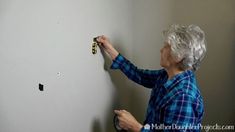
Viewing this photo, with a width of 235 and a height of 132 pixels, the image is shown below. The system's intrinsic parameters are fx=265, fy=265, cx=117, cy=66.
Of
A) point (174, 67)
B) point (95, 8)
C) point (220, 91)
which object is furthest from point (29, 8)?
point (220, 91)

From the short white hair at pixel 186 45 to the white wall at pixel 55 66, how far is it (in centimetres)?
45

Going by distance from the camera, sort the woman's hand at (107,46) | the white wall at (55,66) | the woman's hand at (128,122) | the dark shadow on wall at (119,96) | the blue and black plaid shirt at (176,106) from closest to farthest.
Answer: the white wall at (55,66)
the blue and black plaid shirt at (176,106)
the woman's hand at (128,122)
the woman's hand at (107,46)
the dark shadow on wall at (119,96)

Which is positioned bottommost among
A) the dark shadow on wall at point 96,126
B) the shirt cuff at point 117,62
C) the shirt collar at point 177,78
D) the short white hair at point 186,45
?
the dark shadow on wall at point 96,126

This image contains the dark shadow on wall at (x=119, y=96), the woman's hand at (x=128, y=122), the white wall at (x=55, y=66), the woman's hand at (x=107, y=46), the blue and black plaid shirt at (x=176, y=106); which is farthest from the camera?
the dark shadow on wall at (x=119, y=96)

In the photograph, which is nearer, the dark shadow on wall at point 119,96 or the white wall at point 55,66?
the white wall at point 55,66

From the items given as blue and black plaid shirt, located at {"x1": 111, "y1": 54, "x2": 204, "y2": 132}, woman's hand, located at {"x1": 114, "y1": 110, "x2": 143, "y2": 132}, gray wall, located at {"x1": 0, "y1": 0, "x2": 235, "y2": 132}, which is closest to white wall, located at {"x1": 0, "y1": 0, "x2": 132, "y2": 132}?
gray wall, located at {"x1": 0, "y1": 0, "x2": 235, "y2": 132}

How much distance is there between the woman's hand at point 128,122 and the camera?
Result: 1391mm

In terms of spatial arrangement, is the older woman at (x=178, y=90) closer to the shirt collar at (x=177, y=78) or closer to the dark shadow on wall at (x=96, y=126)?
the shirt collar at (x=177, y=78)

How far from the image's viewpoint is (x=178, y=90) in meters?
1.27

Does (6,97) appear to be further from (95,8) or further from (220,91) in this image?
(220,91)

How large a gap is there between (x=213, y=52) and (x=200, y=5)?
0.33 metres

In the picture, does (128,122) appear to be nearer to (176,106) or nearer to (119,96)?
(176,106)

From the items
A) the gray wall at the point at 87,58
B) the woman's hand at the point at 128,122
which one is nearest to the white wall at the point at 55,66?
the gray wall at the point at 87,58

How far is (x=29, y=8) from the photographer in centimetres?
107
